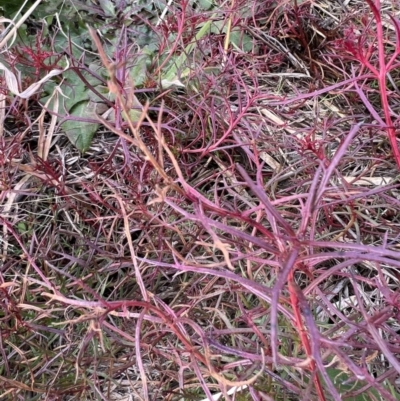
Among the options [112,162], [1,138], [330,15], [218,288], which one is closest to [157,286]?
[218,288]

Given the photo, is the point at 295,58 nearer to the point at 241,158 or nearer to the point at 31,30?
the point at 241,158

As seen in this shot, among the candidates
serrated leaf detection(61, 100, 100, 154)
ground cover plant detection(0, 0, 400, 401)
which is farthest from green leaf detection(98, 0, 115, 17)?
serrated leaf detection(61, 100, 100, 154)

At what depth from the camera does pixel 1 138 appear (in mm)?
824

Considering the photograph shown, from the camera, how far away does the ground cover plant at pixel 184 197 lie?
0.61 metres

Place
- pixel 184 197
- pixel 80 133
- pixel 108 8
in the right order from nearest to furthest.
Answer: pixel 184 197
pixel 80 133
pixel 108 8

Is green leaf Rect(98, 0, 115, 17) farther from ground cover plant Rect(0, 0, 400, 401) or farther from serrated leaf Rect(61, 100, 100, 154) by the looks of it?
serrated leaf Rect(61, 100, 100, 154)

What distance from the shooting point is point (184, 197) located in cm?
59

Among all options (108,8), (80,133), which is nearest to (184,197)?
(80,133)

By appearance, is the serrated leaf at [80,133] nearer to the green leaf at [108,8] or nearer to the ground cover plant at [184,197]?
the ground cover plant at [184,197]

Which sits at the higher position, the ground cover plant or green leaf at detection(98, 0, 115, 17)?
green leaf at detection(98, 0, 115, 17)

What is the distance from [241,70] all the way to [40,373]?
61 cm

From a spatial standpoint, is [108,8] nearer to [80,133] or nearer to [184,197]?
[80,133]

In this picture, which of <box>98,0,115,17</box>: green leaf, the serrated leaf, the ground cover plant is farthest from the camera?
<box>98,0,115,17</box>: green leaf

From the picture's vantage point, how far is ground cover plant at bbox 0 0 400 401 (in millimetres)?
614
